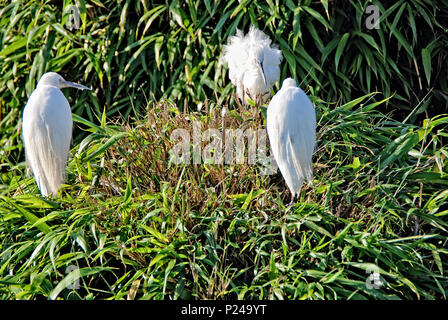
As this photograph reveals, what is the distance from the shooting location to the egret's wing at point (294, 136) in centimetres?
249

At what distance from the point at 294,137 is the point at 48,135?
1.14 meters

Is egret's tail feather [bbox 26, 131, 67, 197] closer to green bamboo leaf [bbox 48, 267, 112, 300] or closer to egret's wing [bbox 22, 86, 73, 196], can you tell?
egret's wing [bbox 22, 86, 73, 196]

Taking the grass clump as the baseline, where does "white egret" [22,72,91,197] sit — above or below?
above

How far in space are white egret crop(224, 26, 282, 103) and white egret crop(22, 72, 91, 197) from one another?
3.77 feet

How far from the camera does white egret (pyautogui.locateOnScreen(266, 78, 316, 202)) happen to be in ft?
8.16

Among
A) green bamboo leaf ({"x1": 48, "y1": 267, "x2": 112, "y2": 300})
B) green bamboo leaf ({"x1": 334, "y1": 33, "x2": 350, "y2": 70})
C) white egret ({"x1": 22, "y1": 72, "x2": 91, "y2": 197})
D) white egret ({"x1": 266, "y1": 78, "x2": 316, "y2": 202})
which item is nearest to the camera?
green bamboo leaf ({"x1": 48, "y1": 267, "x2": 112, "y2": 300})

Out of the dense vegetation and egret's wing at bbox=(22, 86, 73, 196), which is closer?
the dense vegetation

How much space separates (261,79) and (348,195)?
122cm

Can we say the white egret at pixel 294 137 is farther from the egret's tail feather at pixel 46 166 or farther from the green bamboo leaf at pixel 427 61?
the green bamboo leaf at pixel 427 61

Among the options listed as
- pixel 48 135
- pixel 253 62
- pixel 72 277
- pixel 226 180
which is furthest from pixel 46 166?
pixel 253 62

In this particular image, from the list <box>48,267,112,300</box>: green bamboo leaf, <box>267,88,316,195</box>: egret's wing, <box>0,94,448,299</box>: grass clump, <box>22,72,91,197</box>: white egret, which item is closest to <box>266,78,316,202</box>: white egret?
<box>267,88,316,195</box>: egret's wing

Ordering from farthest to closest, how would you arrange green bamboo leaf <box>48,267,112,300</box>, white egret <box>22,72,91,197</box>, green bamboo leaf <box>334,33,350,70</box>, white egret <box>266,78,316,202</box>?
green bamboo leaf <box>334,33,350,70</box> → white egret <box>22,72,91,197</box> → white egret <box>266,78,316,202</box> → green bamboo leaf <box>48,267,112,300</box>

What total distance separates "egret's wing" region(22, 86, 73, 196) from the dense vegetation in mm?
107

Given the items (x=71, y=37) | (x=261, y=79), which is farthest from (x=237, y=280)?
(x=71, y=37)
